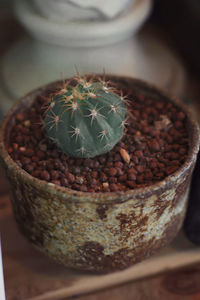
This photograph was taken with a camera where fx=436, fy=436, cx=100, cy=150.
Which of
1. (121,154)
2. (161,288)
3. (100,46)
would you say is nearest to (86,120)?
(121,154)

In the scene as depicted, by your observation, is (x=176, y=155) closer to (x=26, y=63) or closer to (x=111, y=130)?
(x=111, y=130)

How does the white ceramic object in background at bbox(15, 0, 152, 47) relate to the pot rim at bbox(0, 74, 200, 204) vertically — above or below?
above

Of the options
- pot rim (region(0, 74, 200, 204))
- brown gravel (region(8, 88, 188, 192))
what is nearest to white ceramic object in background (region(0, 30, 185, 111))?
brown gravel (region(8, 88, 188, 192))

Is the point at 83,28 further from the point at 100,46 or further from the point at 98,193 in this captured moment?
the point at 98,193

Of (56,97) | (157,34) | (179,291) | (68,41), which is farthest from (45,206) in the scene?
(157,34)

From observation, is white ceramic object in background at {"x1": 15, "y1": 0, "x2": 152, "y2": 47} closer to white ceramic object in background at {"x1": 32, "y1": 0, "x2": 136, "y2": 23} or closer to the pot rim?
white ceramic object in background at {"x1": 32, "y1": 0, "x2": 136, "y2": 23}

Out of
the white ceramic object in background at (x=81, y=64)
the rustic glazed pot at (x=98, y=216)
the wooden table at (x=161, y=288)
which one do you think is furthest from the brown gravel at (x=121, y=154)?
the white ceramic object in background at (x=81, y=64)
